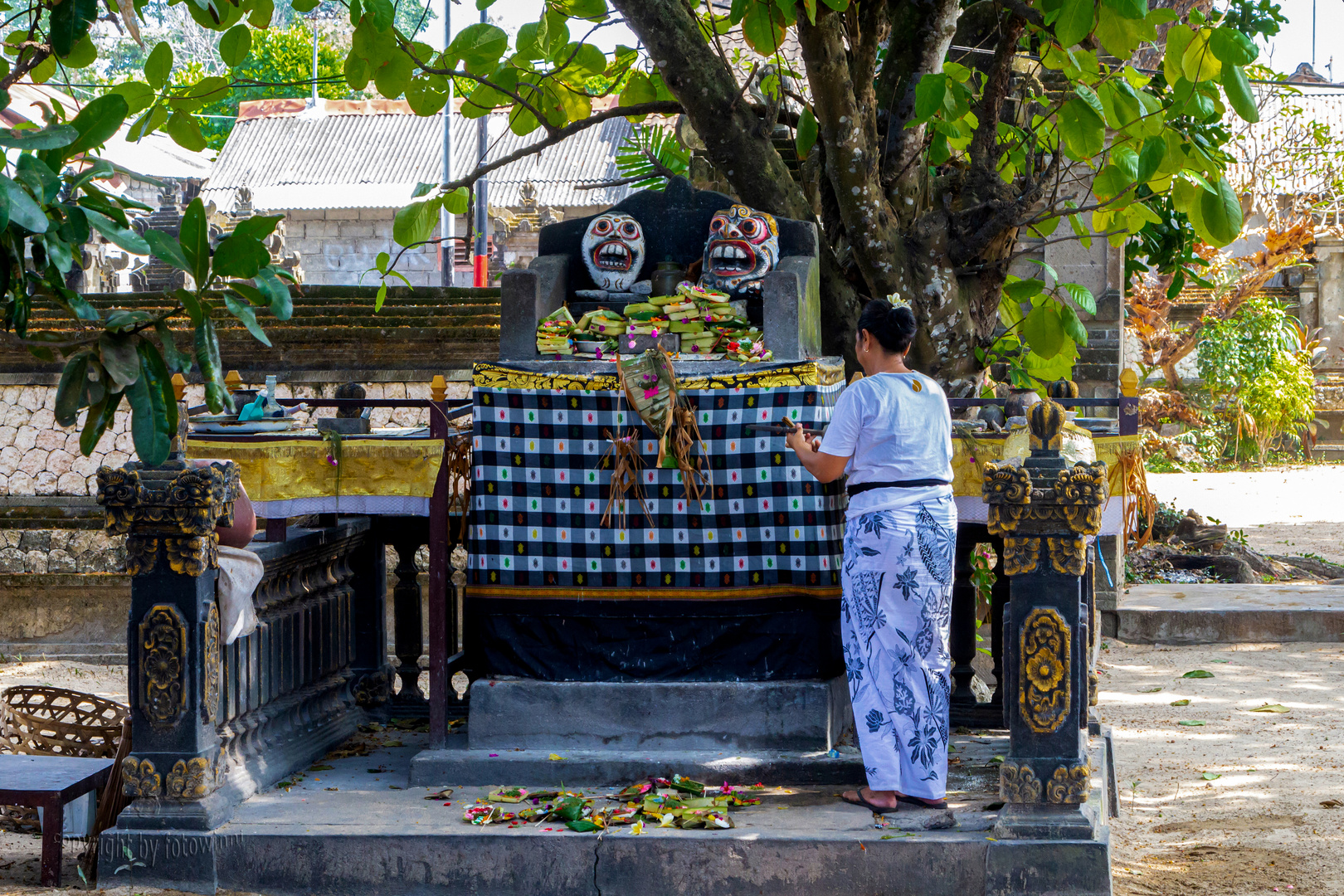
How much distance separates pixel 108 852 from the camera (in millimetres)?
4484

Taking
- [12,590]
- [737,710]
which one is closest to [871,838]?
[737,710]

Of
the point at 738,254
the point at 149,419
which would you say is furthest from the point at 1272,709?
the point at 149,419

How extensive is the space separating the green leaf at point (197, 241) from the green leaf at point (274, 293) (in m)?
0.13

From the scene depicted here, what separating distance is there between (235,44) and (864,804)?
441 cm

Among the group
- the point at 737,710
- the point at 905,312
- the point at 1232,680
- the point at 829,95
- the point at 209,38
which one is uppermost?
the point at 209,38

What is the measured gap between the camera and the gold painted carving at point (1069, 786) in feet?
14.1

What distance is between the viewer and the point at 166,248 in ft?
9.53

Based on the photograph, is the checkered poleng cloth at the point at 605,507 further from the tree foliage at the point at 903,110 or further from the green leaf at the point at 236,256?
the green leaf at the point at 236,256

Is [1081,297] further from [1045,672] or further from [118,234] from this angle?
[118,234]

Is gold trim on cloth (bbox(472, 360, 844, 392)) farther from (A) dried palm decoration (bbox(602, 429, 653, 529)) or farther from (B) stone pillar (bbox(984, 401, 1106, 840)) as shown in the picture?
(B) stone pillar (bbox(984, 401, 1106, 840))

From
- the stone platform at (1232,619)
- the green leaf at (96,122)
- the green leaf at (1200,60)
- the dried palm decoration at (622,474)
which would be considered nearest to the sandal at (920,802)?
the dried palm decoration at (622,474)

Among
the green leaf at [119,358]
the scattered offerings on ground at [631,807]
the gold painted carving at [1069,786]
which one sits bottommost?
the scattered offerings on ground at [631,807]

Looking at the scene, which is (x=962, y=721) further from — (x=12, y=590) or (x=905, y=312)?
(x=12, y=590)

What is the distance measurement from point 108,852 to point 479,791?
1330 millimetres
